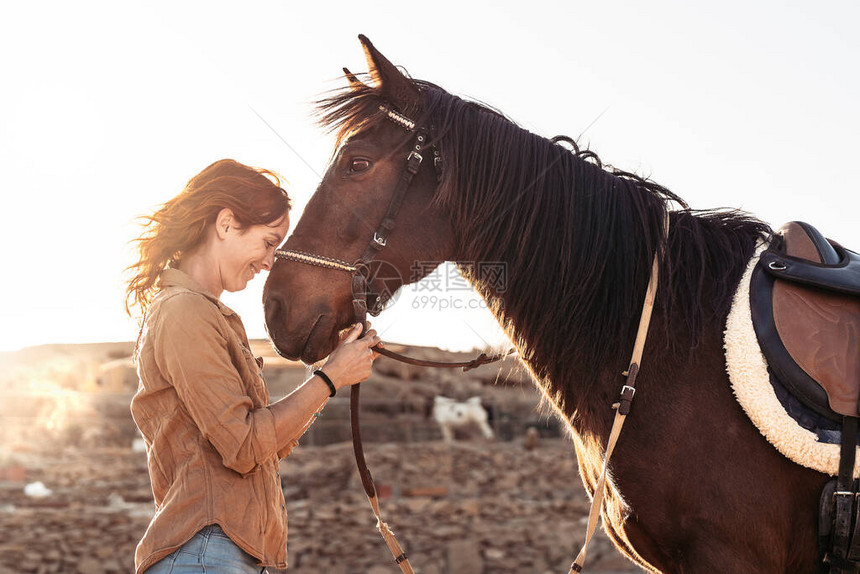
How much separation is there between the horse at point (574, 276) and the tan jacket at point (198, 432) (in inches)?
14.0

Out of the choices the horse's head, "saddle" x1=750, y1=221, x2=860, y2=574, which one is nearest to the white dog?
the horse's head

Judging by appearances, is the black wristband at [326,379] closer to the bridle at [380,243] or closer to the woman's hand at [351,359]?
the woman's hand at [351,359]

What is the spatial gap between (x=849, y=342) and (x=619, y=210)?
2.64 ft

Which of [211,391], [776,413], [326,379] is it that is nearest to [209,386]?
[211,391]

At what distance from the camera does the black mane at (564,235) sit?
2.29m

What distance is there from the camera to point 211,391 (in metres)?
1.86

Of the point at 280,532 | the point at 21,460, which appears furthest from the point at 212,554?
the point at 21,460

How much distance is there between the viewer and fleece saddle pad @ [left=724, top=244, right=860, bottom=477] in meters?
2.01

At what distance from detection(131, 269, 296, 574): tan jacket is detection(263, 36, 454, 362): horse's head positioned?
280 millimetres

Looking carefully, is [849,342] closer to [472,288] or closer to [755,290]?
[755,290]

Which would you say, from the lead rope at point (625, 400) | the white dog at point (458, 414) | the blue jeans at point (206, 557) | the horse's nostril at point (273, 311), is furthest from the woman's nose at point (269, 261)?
the white dog at point (458, 414)

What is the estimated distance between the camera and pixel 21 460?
8.18 meters

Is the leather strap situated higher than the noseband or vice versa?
the noseband

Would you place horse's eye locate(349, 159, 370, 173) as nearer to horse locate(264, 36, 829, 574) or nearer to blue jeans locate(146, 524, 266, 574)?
horse locate(264, 36, 829, 574)
